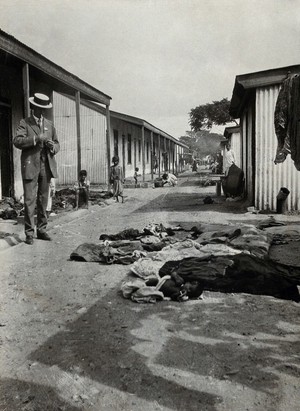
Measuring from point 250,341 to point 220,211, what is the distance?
26.9 ft

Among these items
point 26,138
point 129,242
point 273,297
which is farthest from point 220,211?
point 273,297

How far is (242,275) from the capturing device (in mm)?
4340

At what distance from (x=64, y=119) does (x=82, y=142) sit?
1.74m

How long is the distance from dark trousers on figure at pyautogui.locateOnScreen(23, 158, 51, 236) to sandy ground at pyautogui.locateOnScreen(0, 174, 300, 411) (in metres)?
1.82

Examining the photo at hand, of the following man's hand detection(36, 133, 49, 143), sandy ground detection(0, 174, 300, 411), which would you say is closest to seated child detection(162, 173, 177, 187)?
man's hand detection(36, 133, 49, 143)

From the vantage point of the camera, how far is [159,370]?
260cm

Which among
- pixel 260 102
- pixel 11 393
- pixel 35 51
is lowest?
pixel 11 393

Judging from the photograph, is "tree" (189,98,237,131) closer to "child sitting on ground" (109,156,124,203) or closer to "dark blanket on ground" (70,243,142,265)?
"child sitting on ground" (109,156,124,203)

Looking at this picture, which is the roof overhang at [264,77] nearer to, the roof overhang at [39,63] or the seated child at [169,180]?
the roof overhang at [39,63]

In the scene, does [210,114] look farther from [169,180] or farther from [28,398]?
[28,398]

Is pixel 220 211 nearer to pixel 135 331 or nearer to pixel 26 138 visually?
pixel 26 138

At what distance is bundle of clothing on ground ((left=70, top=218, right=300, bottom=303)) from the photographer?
13.3 ft

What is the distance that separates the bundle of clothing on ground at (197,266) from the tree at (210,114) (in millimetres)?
43412

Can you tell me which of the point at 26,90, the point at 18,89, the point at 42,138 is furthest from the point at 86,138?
the point at 42,138
